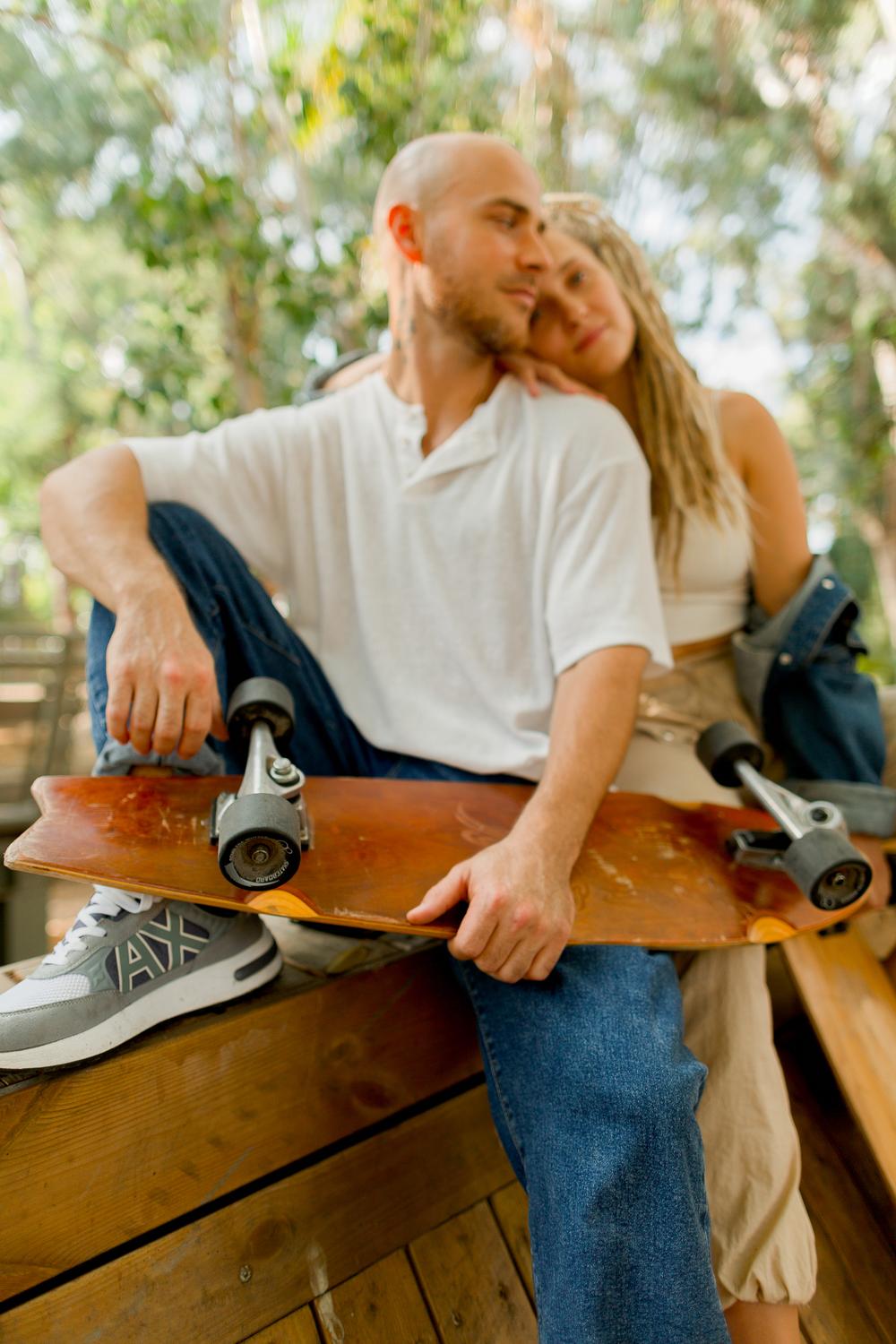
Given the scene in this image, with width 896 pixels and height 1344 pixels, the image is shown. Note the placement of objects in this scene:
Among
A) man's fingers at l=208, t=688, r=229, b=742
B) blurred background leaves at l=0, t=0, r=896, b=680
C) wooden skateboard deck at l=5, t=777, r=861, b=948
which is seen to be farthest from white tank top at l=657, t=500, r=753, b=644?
blurred background leaves at l=0, t=0, r=896, b=680

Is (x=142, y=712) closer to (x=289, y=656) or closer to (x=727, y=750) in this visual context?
(x=289, y=656)

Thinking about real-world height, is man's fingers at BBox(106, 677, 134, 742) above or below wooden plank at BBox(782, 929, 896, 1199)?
above

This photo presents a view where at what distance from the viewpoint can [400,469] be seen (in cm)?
153

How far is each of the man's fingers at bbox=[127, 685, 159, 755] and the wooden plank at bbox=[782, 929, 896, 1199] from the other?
121 cm

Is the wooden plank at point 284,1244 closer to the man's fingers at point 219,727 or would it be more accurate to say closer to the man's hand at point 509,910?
the man's hand at point 509,910

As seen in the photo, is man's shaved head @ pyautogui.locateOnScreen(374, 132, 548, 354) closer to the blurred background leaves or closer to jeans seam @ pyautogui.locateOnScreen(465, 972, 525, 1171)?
jeans seam @ pyautogui.locateOnScreen(465, 972, 525, 1171)

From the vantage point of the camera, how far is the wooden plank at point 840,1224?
47.2 inches

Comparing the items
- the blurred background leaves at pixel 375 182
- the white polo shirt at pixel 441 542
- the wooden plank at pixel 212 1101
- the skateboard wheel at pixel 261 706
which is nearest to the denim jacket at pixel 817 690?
the white polo shirt at pixel 441 542

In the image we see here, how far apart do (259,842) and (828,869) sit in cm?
78

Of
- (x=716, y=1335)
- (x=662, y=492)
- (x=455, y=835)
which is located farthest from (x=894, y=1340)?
(x=662, y=492)

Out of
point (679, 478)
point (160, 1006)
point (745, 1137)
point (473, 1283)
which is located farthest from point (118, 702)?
point (679, 478)

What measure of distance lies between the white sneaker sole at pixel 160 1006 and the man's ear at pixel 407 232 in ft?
4.24

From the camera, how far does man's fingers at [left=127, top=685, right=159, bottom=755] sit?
1.06 metres

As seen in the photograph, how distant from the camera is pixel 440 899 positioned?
989 mm
